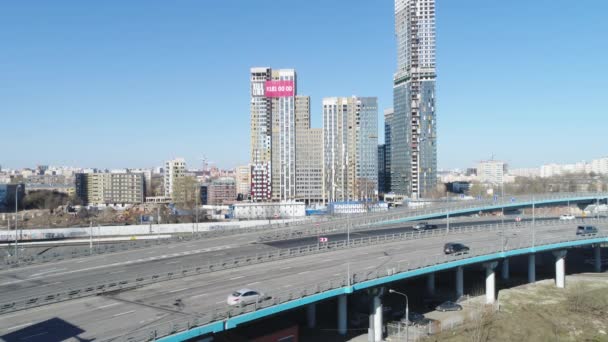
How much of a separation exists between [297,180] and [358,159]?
23417 millimetres

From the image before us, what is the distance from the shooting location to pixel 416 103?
171625 millimetres

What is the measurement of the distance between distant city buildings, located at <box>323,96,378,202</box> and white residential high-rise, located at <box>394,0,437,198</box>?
1135 cm

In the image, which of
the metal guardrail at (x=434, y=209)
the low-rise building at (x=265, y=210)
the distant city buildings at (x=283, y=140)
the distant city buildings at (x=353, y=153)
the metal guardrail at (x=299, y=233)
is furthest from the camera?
the distant city buildings at (x=353, y=153)

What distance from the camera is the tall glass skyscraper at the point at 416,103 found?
561 feet

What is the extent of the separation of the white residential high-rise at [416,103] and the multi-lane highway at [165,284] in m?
116

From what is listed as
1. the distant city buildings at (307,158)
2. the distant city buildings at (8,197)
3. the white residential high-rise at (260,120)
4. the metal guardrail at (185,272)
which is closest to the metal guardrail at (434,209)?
the metal guardrail at (185,272)

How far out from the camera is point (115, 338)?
21.9 meters

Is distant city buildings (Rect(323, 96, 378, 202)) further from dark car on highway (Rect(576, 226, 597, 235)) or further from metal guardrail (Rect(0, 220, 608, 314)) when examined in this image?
dark car on highway (Rect(576, 226, 597, 235))

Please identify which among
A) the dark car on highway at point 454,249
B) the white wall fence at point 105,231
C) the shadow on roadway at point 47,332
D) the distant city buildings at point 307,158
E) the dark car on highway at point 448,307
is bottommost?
the dark car on highway at point 448,307

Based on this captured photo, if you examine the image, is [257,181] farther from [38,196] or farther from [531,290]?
[531,290]

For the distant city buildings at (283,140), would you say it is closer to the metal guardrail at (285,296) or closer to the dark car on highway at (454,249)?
the dark car on highway at (454,249)

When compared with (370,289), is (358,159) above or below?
above

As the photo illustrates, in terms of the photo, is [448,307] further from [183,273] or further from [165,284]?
[165,284]

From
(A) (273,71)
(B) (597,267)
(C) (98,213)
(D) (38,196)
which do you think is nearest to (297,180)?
(A) (273,71)
